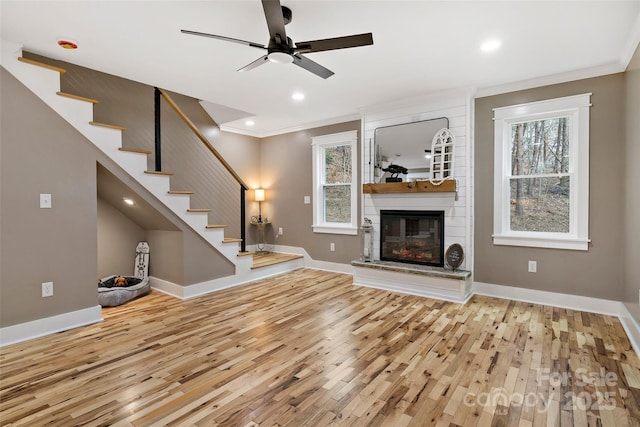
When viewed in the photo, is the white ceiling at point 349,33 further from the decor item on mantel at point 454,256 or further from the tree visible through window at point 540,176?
the decor item on mantel at point 454,256

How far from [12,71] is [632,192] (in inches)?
226

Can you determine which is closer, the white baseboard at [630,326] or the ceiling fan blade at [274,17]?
the ceiling fan blade at [274,17]

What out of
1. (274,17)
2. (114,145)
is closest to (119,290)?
(114,145)

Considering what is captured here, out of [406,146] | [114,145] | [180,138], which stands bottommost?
[114,145]

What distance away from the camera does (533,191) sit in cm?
388

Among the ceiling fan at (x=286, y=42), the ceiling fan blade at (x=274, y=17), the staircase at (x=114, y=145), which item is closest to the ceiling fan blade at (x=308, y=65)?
the ceiling fan at (x=286, y=42)

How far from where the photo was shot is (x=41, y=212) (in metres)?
2.98

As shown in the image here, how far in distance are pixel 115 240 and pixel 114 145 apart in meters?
1.62

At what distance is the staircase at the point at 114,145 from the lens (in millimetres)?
2887

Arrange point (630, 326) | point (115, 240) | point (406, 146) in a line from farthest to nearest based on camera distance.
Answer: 1. point (406, 146)
2. point (115, 240)
3. point (630, 326)

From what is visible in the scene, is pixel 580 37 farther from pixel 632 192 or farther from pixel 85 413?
pixel 85 413

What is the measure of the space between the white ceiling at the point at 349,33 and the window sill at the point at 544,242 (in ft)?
6.06

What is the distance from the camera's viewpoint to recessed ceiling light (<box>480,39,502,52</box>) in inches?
113

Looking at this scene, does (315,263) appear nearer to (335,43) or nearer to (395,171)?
(395,171)
